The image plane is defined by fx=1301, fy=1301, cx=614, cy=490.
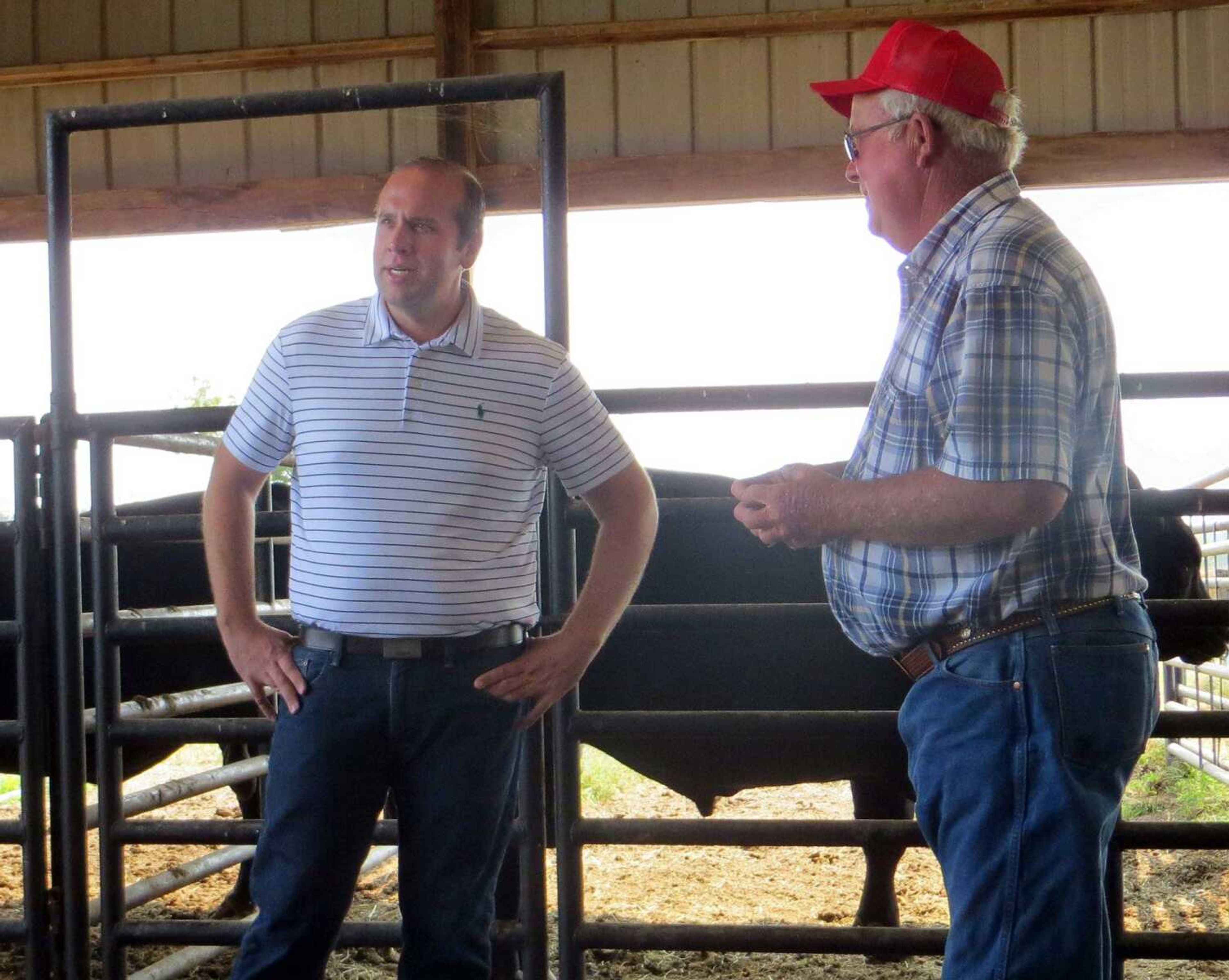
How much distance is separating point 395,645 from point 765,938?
34.5 inches

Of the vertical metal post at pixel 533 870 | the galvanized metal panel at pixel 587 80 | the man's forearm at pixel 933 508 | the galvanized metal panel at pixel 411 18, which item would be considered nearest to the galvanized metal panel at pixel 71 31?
the galvanized metal panel at pixel 411 18

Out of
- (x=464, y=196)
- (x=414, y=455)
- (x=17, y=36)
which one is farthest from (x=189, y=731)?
(x=17, y=36)

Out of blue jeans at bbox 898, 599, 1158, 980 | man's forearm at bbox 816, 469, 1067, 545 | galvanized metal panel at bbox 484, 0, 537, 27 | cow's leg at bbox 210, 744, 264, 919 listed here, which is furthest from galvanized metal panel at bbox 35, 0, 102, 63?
blue jeans at bbox 898, 599, 1158, 980

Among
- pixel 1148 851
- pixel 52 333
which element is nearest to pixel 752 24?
pixel 1148 851

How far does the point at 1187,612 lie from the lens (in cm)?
216

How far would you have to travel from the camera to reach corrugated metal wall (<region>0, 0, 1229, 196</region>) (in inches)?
278

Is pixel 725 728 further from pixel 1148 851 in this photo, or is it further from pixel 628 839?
pixel 1148 851

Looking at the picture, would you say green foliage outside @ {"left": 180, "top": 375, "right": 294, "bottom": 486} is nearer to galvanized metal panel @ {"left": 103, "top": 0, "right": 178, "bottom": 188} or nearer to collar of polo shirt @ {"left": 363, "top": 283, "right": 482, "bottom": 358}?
galvanized metal panel @ {"left": 103, "top": 0, "right": 178, "bottom": 188}

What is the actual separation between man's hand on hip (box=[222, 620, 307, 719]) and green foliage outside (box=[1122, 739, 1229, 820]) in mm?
3310

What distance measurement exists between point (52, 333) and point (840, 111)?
1.55 m

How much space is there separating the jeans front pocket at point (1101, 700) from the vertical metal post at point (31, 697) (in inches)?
74.9

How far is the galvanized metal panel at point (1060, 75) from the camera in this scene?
279 inches

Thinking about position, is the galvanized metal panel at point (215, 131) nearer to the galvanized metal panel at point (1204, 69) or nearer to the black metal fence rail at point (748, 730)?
the galvanized metal panel at point (1204, 69)

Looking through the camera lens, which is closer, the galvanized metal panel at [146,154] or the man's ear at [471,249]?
the man's ear at [471,249]
